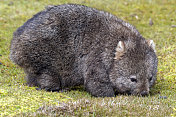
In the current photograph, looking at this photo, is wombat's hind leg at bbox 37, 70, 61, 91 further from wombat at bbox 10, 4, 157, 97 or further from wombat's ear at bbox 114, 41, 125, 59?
wombat's ear at bbox 114, 41, 125, 59

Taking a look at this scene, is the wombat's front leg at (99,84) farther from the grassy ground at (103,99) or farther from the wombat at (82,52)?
the grassy ground at (103,99)

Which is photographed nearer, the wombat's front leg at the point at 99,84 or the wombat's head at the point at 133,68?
the wombat's head at the point at 133,68

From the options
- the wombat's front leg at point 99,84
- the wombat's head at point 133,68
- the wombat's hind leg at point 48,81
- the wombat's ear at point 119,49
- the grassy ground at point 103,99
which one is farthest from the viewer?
the wombat's hind leg at point 48,81

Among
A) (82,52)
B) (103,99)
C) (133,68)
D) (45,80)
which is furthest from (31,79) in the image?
(133,68)

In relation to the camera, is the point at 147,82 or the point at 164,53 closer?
the point at 147,82

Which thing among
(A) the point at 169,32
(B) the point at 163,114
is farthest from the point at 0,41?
(B) the point at 163,114

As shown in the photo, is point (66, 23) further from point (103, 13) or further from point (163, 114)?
point (163, 114)

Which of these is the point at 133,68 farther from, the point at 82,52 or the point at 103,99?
the point at 82,52

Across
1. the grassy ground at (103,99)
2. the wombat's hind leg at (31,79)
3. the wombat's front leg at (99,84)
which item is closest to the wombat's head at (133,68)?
the wombat's front leg at (99,84)
